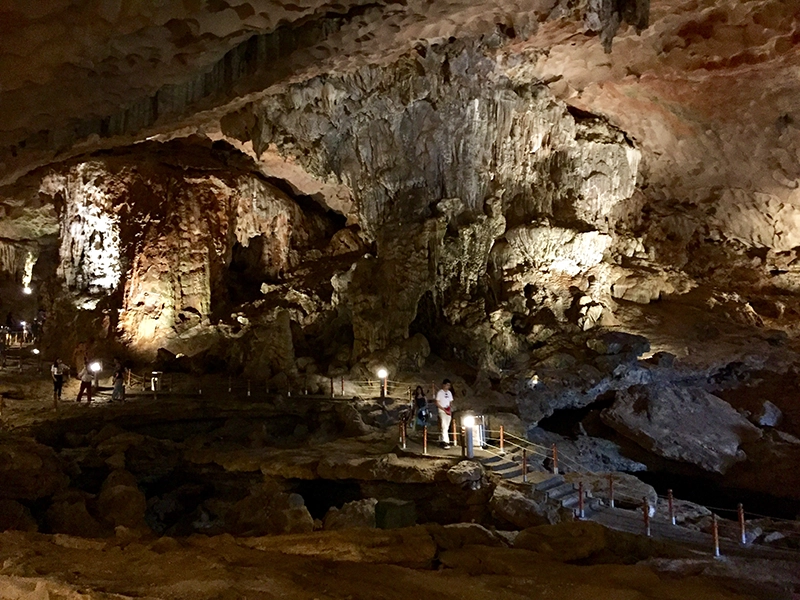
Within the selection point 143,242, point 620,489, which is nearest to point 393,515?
point 620,489

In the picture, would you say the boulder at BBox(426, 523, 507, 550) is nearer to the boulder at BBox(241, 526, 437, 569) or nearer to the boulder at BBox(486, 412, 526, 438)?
the boulder at BBox(241, 526, 437, 569)

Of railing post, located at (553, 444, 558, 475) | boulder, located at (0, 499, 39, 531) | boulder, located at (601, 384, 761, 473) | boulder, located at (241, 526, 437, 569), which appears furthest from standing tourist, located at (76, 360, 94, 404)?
boulder, located at (601, 384, 761, 473)

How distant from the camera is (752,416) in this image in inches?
701

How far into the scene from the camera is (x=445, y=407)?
10625 millimetres

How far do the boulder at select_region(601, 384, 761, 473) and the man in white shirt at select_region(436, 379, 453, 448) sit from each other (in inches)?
307

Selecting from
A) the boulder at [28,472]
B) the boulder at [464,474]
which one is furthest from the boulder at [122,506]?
the boulder at [464,474]

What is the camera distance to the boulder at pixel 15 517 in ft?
26.7

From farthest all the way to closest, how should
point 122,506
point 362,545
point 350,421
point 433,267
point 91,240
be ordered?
point 91,240
point 433,267
point 350,421
point 122,506
point 362,545

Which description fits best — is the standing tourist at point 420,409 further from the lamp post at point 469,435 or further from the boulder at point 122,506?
the boulder at point 122,506

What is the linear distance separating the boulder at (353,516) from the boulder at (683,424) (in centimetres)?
1036

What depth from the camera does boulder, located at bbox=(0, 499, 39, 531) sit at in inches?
320

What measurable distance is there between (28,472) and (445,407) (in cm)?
670

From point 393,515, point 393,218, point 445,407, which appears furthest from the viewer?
point 393,218

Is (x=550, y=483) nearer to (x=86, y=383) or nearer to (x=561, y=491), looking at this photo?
(x=561, y=491)
